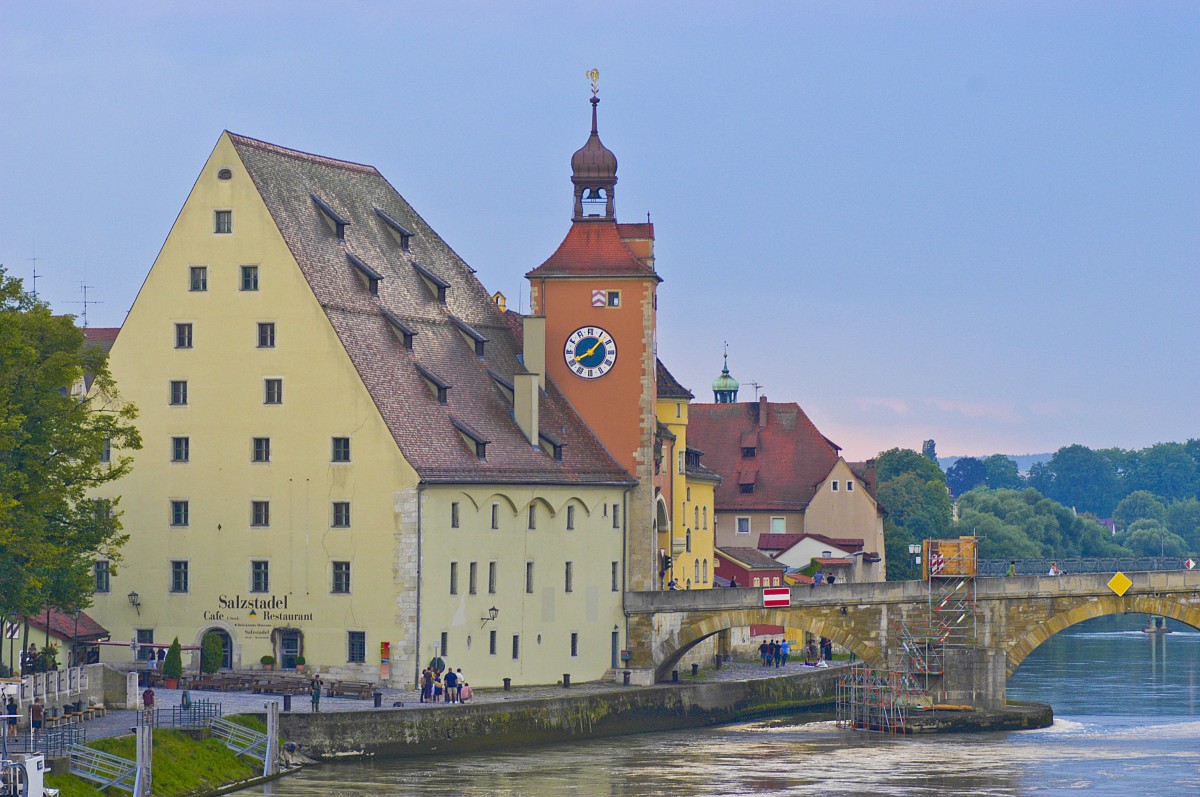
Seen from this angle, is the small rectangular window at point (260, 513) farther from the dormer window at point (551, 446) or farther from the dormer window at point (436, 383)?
the dormer window at point (551, 446)

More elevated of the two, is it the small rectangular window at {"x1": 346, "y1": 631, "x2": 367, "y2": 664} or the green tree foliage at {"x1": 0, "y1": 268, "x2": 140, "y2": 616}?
the green tree foliage at {"x1": 0, "y1": 268, "x2": 140, "y2": 616}

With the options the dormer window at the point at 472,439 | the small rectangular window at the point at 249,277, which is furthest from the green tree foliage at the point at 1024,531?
the small rectangular window at the point at 249,277

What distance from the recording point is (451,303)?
87.4 metres

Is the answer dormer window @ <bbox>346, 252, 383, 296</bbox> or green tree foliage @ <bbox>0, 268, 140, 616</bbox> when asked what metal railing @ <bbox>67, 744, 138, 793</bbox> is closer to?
green tree foliage @ <bbox>0, 268, 140, 616</bbox>

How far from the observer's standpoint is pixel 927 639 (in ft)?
274

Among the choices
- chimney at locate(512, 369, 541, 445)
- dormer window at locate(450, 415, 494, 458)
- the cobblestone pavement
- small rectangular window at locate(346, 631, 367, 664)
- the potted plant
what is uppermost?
chimney at locate(512, 369, 541, 445)

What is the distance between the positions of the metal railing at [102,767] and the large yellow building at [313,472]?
67.6ft

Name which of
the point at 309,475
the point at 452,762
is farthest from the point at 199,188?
the point at 452,762

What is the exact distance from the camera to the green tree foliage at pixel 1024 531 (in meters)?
175

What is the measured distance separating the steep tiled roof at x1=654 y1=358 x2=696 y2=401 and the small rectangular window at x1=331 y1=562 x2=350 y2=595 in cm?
2272

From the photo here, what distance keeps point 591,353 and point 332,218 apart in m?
11.1

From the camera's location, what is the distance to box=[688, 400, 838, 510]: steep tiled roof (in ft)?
417

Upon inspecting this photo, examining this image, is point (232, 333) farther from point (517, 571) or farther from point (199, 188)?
point (517, 571)

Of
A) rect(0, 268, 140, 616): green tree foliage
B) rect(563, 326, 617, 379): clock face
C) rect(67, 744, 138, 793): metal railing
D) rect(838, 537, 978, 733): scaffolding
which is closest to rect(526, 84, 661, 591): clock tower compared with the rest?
rect(563, 326, 617, 379): clock face
